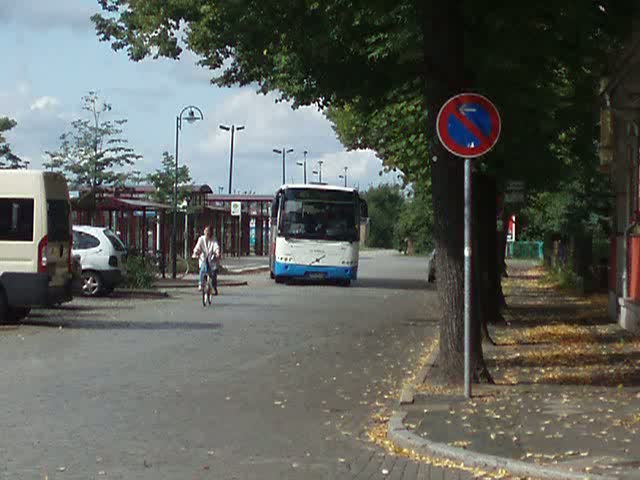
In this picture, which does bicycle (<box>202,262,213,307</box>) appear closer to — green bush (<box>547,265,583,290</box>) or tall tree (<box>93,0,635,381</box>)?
tall tree (<box>93,0,635,381</box>)

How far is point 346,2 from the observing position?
13781 millimetres

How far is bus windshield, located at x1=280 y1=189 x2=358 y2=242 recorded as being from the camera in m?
37.8

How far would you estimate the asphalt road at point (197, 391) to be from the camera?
8227 millimetres

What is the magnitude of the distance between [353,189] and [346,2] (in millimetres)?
24914

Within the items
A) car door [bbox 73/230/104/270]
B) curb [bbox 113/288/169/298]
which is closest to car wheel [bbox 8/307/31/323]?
car door [bbox 73/230/104/270]

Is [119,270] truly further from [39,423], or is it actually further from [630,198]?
[39,423]

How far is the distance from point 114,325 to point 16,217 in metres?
2.60

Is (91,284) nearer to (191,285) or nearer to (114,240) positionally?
(114,240)

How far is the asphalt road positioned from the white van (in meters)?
0.65

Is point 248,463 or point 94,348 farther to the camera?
point 94,348

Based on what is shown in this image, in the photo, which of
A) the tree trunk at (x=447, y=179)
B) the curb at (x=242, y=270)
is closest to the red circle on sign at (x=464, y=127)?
the tree trunk at (x=447, y=179)

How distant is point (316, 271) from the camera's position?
37938 mm

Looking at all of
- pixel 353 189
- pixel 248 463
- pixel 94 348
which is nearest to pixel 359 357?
pixel 94 348

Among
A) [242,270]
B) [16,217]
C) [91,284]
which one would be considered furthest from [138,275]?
[242,270]
